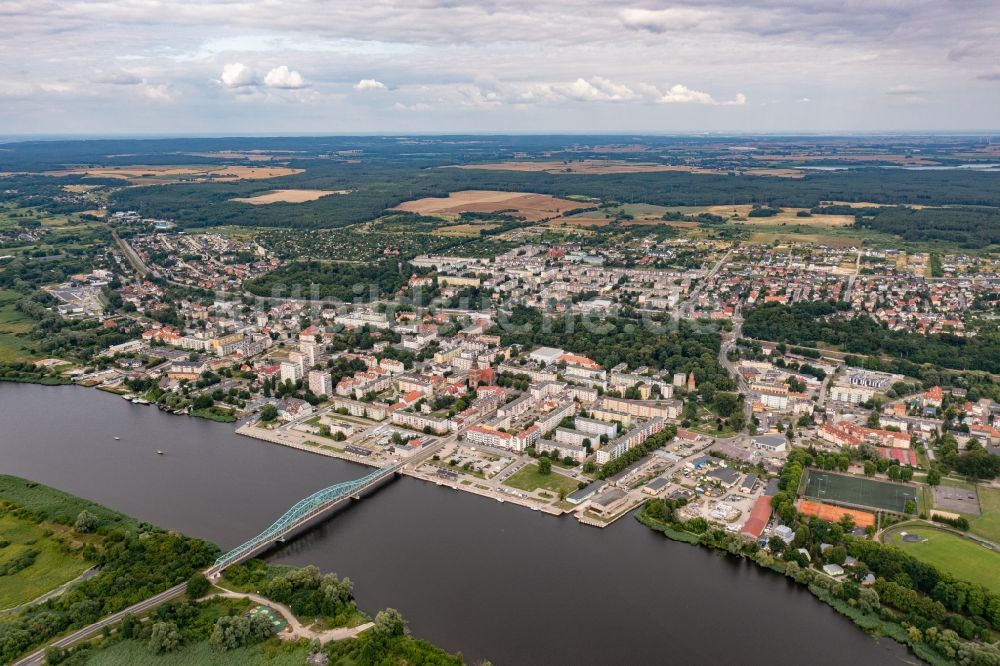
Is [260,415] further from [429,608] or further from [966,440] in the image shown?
[966,440]

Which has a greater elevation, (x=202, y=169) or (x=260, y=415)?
(x=202, y=169)

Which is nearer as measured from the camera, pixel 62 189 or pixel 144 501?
pixel 144 501

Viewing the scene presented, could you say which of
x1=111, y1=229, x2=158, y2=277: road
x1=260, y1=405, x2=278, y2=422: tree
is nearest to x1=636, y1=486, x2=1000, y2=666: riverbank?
x1=260, y1=405, x2=278, y2=422: tree

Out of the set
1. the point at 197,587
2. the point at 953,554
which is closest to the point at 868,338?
the point at 953,554

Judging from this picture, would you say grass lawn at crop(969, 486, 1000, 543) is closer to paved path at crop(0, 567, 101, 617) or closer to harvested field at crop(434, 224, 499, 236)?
paved path at crop(0, 567, 101, 617)

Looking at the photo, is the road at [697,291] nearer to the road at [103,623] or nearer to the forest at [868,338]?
the forest at [868,338]

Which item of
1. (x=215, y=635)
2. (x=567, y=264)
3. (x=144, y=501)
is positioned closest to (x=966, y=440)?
(x=215, y=635)

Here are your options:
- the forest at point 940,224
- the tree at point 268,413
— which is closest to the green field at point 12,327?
the tree at point 268,413
